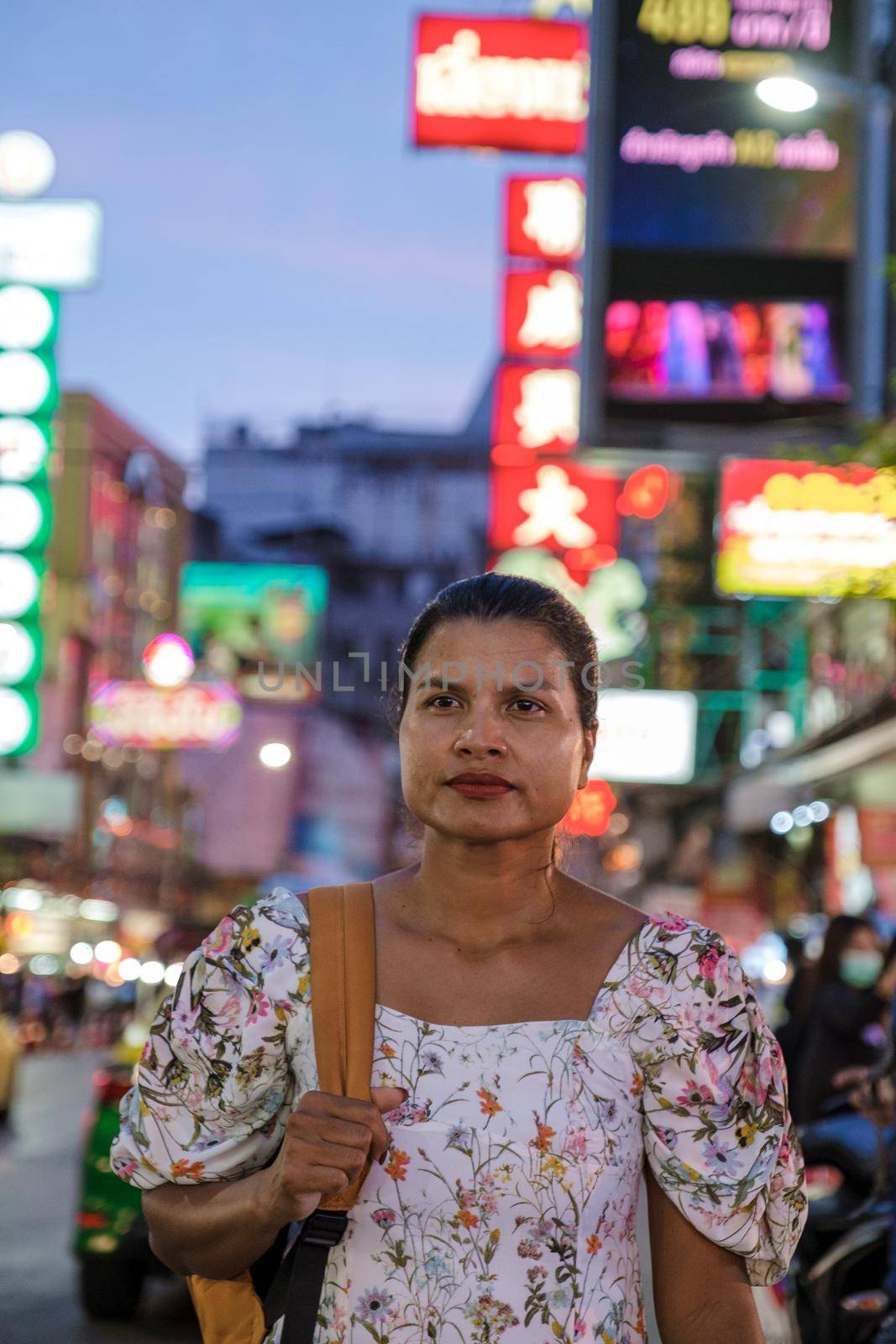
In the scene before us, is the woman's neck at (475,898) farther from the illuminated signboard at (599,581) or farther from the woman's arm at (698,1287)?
the illuminated signboard at (599,581)

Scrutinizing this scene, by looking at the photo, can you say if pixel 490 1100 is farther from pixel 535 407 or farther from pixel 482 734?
pixel 535 407

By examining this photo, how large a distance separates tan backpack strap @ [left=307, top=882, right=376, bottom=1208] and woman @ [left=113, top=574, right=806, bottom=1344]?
0.03 meters

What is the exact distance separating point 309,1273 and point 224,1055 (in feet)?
1.01

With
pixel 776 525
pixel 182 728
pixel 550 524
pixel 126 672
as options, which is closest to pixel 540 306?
pixel 550 524

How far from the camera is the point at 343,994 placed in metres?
2.60

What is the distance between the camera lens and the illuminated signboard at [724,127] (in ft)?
35.3

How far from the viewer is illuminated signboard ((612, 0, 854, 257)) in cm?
1077

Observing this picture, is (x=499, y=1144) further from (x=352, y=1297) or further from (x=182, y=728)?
(x=182, y=728)

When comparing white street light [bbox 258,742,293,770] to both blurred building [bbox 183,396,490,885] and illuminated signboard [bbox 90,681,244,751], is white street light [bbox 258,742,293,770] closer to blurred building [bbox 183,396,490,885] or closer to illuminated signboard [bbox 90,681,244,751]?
illuminated signboard [bbox 90,681,244,751]

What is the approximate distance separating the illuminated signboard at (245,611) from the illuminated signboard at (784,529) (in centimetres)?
3585

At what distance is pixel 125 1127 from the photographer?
2645mm

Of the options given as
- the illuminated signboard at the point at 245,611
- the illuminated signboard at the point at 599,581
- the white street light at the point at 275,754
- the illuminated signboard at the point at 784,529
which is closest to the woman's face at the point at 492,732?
the white street light at the point at 275,754

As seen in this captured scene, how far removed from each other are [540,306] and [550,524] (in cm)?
235

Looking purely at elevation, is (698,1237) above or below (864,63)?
below
